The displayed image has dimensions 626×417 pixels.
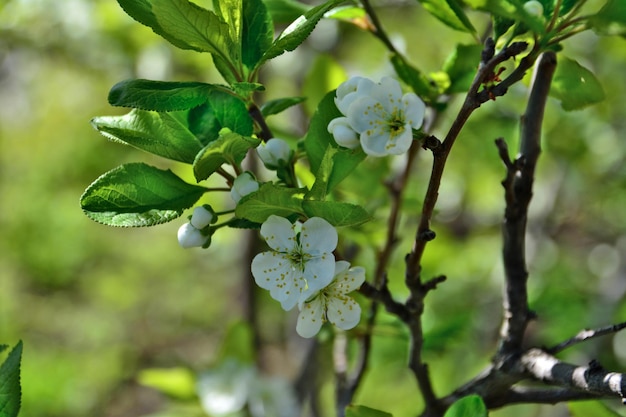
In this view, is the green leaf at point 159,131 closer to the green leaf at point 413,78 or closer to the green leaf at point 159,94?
the green leaf at point 159,94

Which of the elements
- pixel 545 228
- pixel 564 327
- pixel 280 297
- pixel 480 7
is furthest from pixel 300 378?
pixel 480 7

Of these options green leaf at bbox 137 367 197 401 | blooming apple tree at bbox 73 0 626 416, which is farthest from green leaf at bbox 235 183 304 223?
green leaf at bbox 137 367 197 401

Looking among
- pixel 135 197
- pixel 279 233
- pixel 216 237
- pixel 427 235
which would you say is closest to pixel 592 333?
pixel 427 235

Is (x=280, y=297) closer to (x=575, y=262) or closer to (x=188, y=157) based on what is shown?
(x=188, y=157)

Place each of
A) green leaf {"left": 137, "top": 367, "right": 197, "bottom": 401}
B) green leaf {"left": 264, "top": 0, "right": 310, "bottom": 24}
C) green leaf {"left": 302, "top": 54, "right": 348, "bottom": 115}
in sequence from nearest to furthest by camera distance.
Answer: green leaf {"left": 264, "top": 0, "right": 310, "bottom": 24}
green leaf {"left": 302, "top": 54, "right": 348, "bottom": 115}
green leaf {"left": 137, "top": 367, "right": 197, "bottom": 401}

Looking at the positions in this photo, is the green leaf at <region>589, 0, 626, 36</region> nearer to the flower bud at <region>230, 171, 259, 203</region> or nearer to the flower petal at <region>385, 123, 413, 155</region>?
the flower petal at <region>385, 123, 413, 155</region>

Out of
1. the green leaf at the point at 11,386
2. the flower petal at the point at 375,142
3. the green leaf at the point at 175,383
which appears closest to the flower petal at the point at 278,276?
the flower petal at the point at 375,142

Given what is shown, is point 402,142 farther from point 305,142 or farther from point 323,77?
point 323,77
